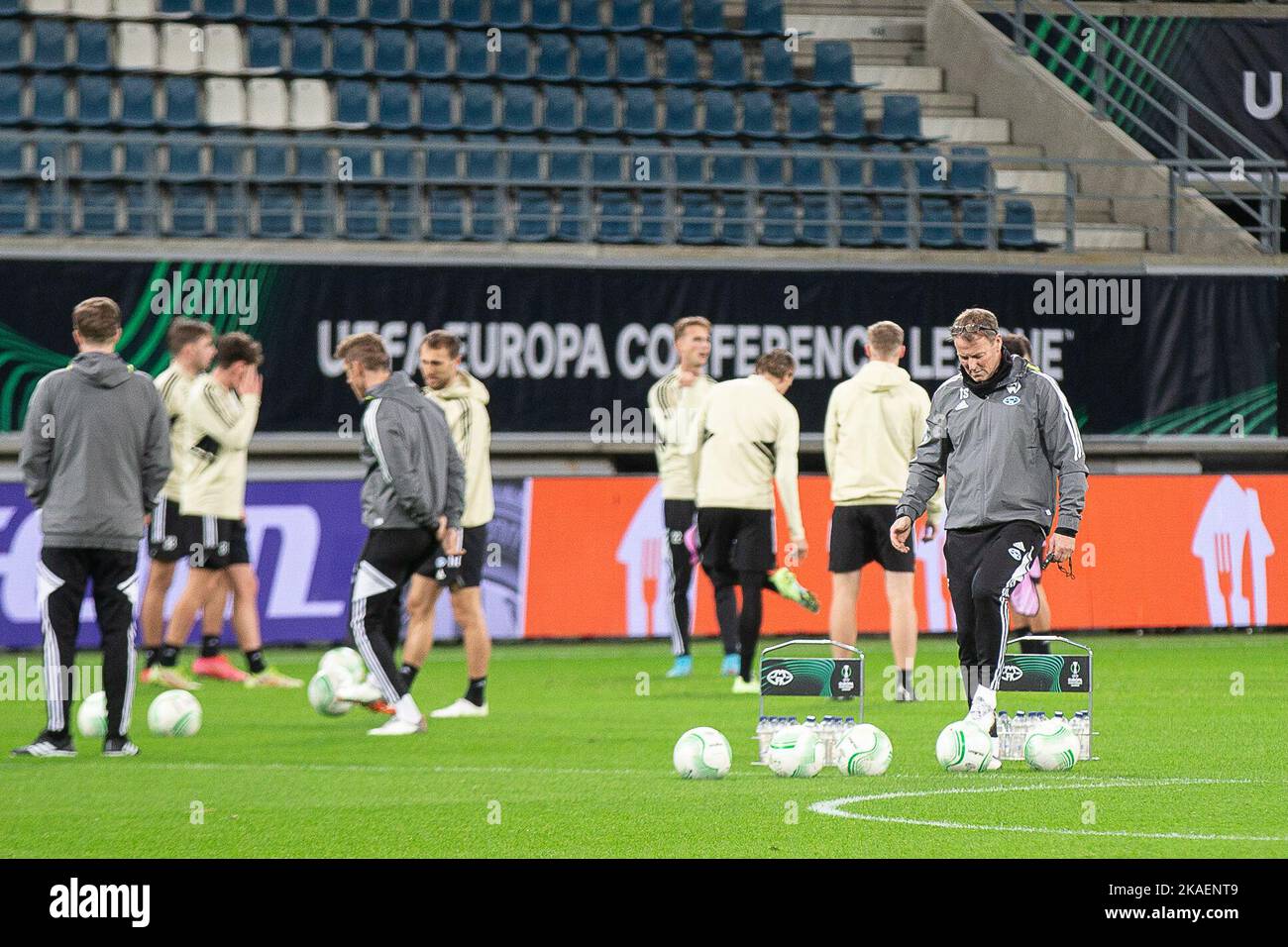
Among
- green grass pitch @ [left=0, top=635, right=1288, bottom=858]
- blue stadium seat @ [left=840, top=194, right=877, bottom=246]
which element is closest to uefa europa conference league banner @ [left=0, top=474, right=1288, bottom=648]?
blue stadium seat @ [left=840, top=194, right=877, bottom=246]

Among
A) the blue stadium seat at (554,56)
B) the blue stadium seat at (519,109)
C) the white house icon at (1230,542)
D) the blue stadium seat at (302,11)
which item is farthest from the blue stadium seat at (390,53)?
the white house icon at (1230,542)

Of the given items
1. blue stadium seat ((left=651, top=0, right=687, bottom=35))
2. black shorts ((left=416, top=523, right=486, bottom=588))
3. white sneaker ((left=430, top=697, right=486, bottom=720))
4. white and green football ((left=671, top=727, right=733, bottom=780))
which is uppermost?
blue stadium seat ((left=651, top=0, right=687, bottom=35))

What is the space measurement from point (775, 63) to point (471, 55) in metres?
3.49

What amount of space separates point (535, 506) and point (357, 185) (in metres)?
4.34

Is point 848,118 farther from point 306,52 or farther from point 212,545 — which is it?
point 212,545

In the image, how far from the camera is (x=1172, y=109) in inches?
1005

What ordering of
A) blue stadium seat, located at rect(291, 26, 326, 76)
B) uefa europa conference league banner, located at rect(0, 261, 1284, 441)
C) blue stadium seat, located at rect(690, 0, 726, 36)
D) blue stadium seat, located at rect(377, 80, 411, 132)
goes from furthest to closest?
blue stadium seat, located at rect(690, 0, 726, 36) → blue stadium seat, located at rect(291, 26, 326, 76) → blue stadium seat, located at rect(377, 80, 411, 132) → uefa europa conference league banner, located at rect(0, 261, 1284, 441)

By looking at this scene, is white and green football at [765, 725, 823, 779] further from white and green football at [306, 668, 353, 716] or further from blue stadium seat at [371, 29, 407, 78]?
blue stadium seat at [371, 29, 407, 78]

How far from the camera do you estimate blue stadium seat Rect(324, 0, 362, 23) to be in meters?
23.8

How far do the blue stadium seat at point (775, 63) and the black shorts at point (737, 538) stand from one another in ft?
34.5

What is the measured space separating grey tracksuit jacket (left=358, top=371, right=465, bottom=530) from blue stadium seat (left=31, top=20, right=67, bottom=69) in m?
12.6

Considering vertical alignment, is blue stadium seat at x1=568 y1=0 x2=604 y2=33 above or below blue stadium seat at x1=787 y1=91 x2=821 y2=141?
above

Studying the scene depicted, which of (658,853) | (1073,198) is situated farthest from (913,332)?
(658,853)

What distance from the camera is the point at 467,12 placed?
24.2 meters
